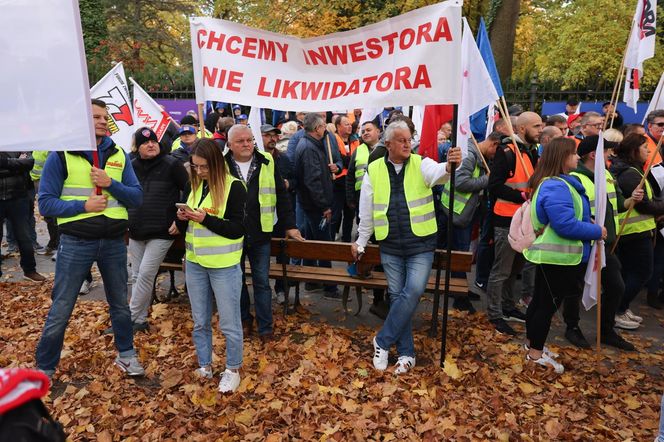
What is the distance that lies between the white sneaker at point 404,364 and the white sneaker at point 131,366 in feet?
7.08

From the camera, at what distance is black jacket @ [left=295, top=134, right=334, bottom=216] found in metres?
6.51

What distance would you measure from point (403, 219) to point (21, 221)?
540 centimetres

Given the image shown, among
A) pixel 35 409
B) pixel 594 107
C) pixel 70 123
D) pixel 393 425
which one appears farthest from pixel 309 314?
pixel 594 107

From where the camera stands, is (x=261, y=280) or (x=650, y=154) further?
(x=650, y=154)

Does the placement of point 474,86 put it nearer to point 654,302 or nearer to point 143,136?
point 143,136

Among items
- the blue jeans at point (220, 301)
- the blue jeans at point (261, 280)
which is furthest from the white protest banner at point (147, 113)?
the blue jeans at point (220, 301)

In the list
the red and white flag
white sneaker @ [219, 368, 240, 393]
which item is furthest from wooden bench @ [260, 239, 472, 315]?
the red and white flag

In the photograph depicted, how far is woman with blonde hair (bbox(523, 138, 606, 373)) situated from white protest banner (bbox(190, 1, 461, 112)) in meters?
1.08

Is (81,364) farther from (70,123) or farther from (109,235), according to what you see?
(70,123)

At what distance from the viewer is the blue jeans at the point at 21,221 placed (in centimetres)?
706

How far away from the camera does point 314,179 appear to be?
652 centimetres

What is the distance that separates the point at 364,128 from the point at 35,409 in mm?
5994

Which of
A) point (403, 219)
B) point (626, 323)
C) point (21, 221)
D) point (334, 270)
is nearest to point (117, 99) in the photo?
point (21, 221)

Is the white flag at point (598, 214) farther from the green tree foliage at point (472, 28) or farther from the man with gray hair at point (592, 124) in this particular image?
the green tree foliage at point (472, 28)
